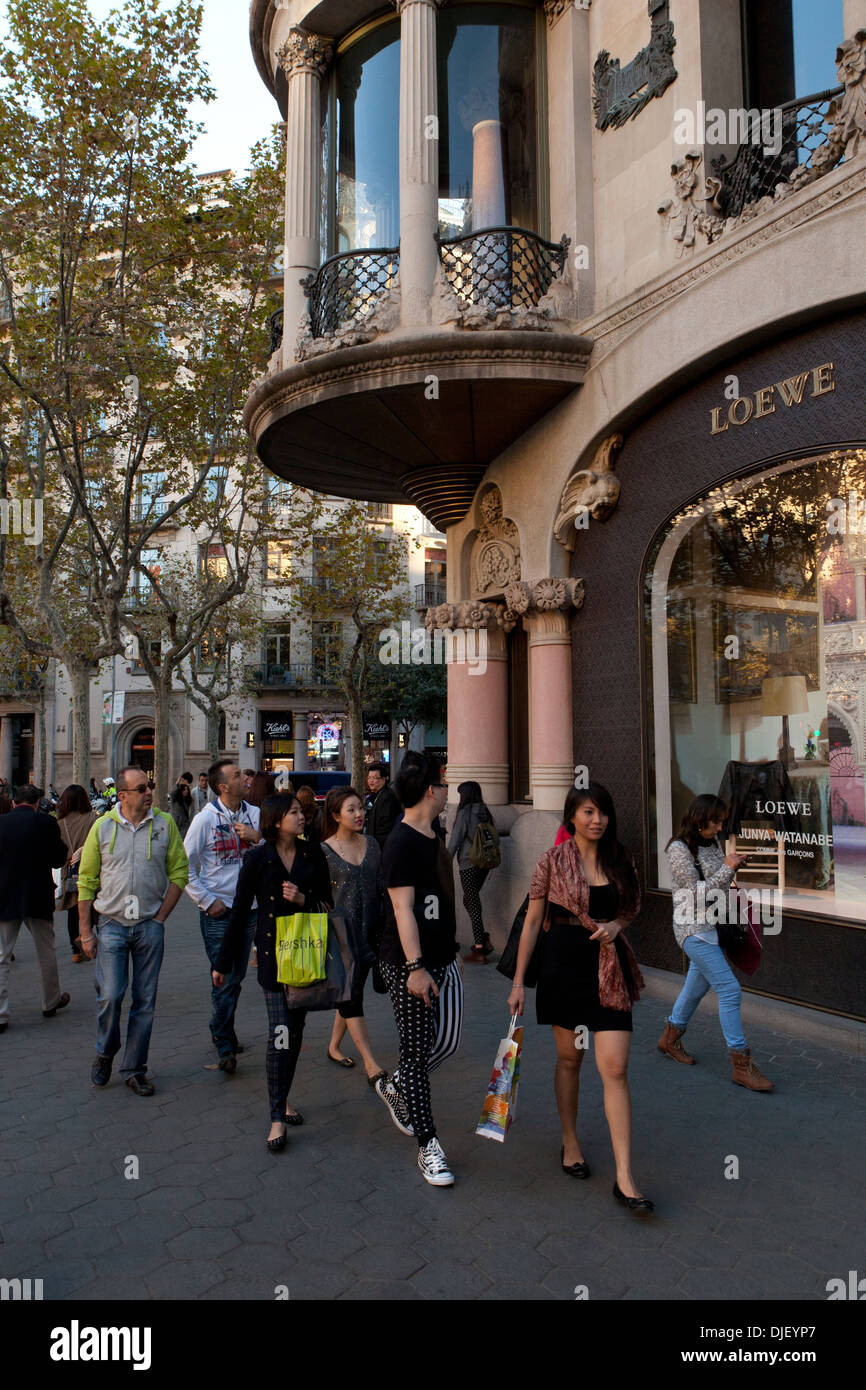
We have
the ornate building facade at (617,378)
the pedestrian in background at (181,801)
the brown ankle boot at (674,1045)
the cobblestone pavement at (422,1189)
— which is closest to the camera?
the cobblestone pavement at (422,1189)

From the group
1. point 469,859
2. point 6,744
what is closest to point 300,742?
point 6,744

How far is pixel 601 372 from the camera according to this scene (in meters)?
8.56

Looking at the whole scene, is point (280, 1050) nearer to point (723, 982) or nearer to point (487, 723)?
point (723, 982)

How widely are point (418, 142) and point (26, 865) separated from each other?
7833mm

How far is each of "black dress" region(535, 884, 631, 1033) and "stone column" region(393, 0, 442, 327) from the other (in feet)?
22.8

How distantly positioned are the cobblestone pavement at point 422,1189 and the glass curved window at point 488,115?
328 inches

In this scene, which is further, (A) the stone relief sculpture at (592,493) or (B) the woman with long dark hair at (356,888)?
(A) the stone relief sculpture at (592,493)

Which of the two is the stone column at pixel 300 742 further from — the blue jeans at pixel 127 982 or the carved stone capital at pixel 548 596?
the blue jeans at pixel 127 982

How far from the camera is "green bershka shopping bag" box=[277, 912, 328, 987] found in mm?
4852

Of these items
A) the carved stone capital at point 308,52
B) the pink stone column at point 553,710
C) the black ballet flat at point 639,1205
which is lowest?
the black ballet flat at point 639,1205

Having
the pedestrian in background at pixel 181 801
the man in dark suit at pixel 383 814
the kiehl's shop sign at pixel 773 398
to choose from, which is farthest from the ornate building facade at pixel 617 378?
the pedestrian in background at pixel 181 801

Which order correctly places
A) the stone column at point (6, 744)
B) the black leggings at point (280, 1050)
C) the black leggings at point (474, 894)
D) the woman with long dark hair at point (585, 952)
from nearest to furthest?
the woman with long dark hair at point (585, 952)
the black leggings at point (280, 1050)
the black leggings at point (474, 894)
the stone column at point (6, 744)

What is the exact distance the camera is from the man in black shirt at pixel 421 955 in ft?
14.3

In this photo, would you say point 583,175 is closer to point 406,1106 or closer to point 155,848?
point 155,848
